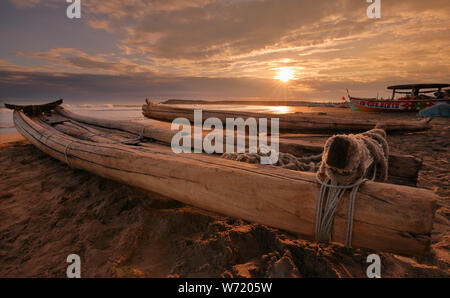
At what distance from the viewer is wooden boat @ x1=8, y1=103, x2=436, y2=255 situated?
100 centimetres

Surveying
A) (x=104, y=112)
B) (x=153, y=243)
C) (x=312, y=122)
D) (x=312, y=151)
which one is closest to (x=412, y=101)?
(x=312, y=122)

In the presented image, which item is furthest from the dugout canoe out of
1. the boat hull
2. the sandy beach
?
the boat hull

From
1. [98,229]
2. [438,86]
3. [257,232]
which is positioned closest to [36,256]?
[98,229]

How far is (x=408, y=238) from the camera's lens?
39.0 inches

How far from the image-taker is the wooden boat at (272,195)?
999 mm

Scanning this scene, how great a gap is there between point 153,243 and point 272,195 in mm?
1028

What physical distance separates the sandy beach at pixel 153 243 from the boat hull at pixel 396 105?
16051 mm

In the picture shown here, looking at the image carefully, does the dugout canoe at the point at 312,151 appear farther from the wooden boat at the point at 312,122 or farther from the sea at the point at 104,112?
the sea at the point at 104,112

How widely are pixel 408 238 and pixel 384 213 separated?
15 cm

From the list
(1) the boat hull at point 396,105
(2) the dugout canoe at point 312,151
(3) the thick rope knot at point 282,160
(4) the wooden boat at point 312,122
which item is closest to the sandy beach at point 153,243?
(2) the dugout canoe at point 312,151

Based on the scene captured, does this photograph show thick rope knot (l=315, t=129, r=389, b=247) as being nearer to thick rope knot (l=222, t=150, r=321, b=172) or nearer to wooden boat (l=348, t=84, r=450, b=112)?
thick rope knot (l=222, t=150, r=321, b=172)

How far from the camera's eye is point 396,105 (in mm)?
14555

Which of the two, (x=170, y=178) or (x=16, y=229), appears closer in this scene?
(x=170, y=178)
